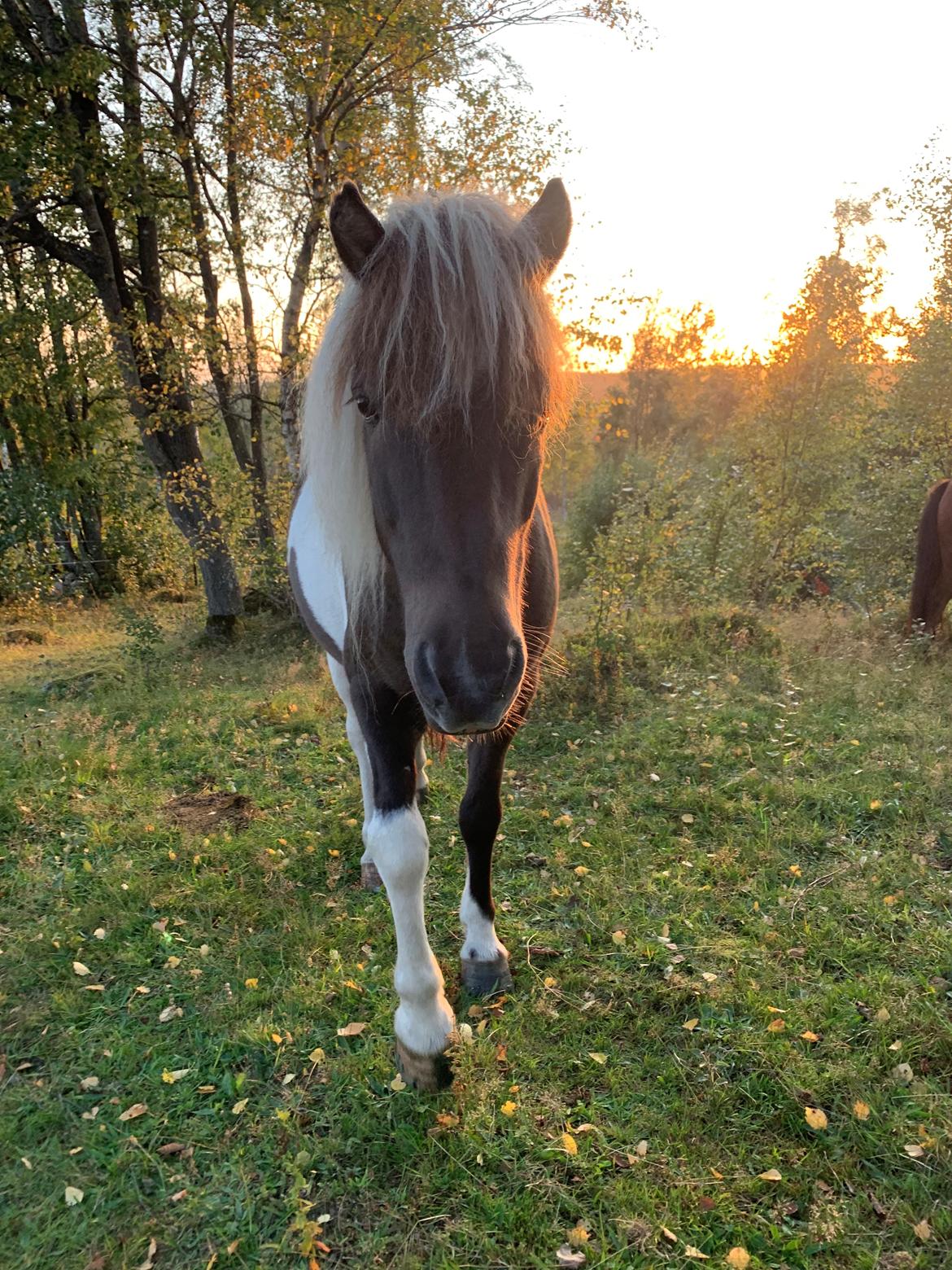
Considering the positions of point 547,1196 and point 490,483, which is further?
point 547,1196

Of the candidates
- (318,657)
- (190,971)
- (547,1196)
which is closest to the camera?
(547,1196)

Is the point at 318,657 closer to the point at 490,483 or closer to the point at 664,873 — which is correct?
the point at 664,873

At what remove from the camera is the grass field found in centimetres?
182

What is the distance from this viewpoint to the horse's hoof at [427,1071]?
7.32 feet

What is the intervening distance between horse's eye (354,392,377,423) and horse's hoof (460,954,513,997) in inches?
84.9

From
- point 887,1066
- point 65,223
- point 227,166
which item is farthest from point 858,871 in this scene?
point 65,223

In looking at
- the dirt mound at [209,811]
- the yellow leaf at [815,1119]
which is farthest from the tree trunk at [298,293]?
the yellow leaf at [815,1119]

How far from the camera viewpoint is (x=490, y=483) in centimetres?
166

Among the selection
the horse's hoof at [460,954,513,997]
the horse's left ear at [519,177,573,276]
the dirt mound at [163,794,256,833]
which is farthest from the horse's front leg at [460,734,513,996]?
the dirt mound at [163,794,256,833]

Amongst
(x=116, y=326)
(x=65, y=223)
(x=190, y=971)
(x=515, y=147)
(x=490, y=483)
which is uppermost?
(x=515, y=147)

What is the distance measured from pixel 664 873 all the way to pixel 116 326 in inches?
322

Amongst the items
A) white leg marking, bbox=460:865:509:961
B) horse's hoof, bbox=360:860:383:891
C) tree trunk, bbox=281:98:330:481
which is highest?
tree trunk, bbox=281:98:330:481

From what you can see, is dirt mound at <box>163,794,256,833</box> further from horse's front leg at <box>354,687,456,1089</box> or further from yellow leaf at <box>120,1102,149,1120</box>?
horse's front leg at <box>354,687,456,1089</box>

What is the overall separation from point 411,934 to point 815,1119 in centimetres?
136
